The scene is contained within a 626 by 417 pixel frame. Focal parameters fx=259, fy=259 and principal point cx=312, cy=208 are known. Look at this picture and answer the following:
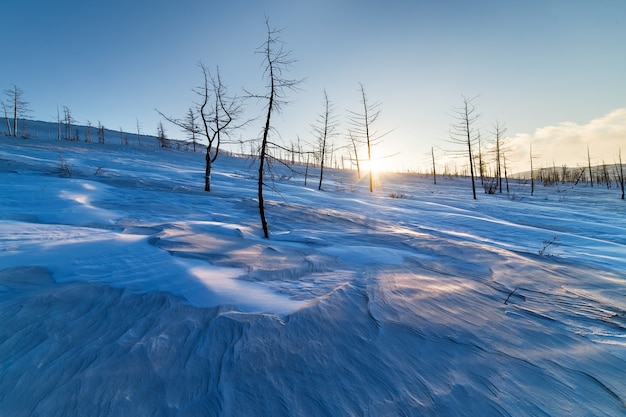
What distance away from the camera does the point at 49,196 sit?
6055 mm

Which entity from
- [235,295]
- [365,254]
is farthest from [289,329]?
[365,254]

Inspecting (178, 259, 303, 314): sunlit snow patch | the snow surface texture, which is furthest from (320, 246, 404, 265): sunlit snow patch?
(178, 259, 303, 314): sunlit snow patch

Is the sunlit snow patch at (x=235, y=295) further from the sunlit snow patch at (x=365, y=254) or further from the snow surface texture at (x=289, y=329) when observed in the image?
the sunlit snow patch at (x=365, y=254)

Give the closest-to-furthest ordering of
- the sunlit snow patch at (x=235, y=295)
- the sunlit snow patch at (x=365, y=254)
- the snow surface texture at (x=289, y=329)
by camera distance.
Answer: the snow surface texture at (x=289, y=329)
the sunlit snow patch at (x=235, y=295)
the sunlit snow patch at (x=365, y=254)

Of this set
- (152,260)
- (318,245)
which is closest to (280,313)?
(152,260)

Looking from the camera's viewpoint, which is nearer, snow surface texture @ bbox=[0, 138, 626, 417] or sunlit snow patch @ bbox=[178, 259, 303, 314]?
snow surface texture @ bbox=[0, 138, 626, 417]

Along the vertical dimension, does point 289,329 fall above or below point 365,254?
below

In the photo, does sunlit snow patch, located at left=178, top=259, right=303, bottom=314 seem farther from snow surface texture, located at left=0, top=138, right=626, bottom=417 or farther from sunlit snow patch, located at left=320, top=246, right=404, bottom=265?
sunlit snow patch, located at left=320, top=246, right=404, bottom=265

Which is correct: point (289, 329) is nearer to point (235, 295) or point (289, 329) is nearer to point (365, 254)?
point (235, 295)

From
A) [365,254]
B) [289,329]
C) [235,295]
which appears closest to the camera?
[289,329]

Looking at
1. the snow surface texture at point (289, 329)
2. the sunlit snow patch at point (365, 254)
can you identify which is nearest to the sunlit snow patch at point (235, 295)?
the snow surface texture at point (289, 329)

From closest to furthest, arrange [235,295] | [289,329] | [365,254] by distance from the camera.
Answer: [289,329] < [235,295] < [365,254]

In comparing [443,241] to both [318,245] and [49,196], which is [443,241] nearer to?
[318,245]

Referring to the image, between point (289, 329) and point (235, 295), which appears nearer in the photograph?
point (289, 329)
